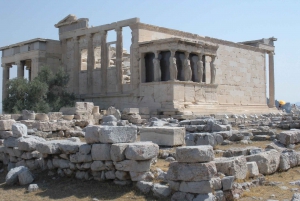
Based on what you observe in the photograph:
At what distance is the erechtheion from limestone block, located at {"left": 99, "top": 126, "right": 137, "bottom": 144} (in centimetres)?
1190

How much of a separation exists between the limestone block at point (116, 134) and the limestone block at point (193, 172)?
153 cm

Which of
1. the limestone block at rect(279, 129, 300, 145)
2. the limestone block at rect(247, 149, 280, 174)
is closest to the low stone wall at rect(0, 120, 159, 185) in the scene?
the limestone block at rect(247, 149, 280, 174)

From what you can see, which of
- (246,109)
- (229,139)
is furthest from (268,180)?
(246,109)

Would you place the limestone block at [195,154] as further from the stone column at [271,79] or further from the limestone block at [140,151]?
the stone column at [271,79]

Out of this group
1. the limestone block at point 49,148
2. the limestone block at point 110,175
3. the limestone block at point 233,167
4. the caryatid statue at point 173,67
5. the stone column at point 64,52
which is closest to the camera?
the limestone block at point 233,167

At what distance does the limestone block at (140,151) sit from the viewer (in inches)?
276

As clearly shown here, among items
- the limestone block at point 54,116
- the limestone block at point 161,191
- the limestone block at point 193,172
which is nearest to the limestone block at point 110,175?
the limestone block at point 161,191

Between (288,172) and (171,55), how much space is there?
13.1 meters

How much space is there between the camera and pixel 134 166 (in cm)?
707

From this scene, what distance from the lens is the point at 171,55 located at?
20.8 meters

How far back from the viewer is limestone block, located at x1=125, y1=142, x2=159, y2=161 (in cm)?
701

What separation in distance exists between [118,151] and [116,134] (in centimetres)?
44

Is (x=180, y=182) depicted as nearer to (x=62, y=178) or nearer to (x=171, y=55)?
(x=62, y=178)

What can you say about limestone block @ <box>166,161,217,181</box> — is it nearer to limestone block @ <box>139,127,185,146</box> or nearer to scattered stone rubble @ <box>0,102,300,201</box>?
scattered stone rubble @ <box>0,102,300,201</box>
